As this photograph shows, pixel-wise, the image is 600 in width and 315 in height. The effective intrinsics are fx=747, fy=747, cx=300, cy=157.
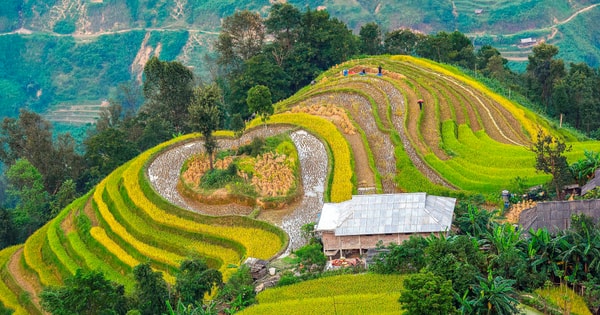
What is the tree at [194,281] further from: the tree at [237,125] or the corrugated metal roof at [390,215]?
the tree at [237,125]

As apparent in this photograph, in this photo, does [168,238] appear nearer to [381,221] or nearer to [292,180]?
[292,180]

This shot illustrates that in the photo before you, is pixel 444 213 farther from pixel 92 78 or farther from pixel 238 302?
pixel 92 78

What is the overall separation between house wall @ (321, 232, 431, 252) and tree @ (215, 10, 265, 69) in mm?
30266

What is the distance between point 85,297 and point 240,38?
3562 centimetres

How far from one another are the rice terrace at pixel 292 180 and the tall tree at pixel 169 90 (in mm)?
9231

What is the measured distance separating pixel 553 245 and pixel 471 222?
139 inches

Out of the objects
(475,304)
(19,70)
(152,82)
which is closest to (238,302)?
(475,304)

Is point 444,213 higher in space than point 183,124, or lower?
lower

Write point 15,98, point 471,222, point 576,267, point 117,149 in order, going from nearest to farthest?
1. point 576,267
2. point 471,222
3. point 117,149
4. point 15,98

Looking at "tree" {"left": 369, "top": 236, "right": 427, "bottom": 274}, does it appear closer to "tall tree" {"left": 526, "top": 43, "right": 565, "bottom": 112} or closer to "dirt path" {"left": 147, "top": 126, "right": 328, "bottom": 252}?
"dirt path" {"left": 147, "top": 126, "right": 328, "bottom": 252}

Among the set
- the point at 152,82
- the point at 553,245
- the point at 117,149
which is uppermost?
the point at 152,82

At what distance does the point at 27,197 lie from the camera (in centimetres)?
4156

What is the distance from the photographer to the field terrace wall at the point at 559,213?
2328 cm

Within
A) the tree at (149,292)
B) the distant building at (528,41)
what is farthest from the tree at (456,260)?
the distant building at (528,41)
